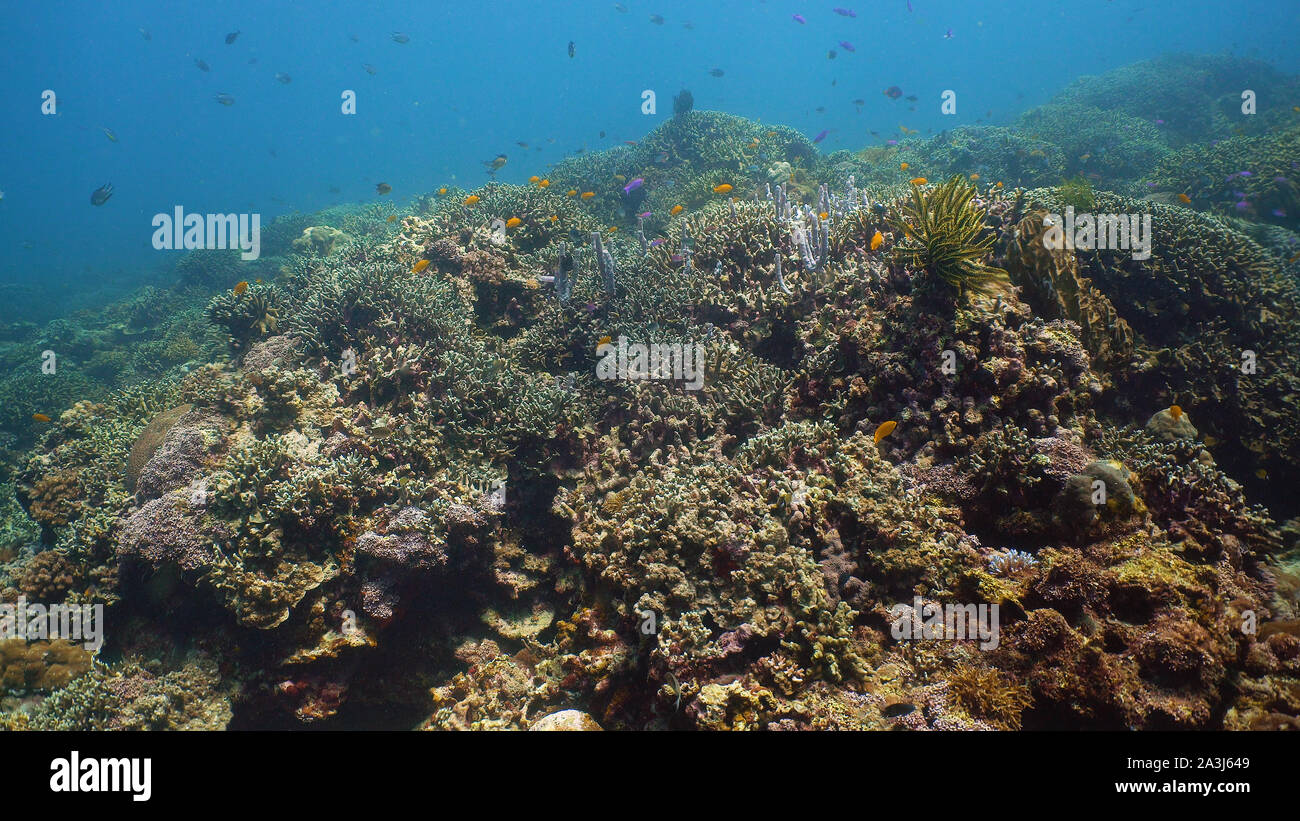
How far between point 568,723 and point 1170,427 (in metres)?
6.10

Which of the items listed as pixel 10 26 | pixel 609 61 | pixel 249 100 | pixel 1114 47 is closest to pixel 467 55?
pixel 609 61

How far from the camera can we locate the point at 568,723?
365 centimetres

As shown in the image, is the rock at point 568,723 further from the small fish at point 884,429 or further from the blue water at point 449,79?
the blue water at point 449,79

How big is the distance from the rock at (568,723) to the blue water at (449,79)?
66301mm

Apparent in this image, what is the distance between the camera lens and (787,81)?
123 meters

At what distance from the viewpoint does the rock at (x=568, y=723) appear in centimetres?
361

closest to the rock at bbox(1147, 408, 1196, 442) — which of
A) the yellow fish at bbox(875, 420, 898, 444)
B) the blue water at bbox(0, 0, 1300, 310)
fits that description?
the yellow fish at bbox(875, 420, 898, 444)

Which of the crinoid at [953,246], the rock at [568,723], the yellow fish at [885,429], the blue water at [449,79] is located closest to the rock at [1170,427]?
the crinoid at [953,246]

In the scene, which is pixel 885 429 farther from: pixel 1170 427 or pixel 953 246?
pixel 1170 427

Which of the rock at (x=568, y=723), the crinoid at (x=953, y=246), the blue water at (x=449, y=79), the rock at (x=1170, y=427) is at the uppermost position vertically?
the blue water at (x=449, y=79)

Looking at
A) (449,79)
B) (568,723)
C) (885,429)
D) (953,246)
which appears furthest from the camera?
(449,79)

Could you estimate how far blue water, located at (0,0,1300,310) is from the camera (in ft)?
265

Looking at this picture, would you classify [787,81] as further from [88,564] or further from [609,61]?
[88,564]

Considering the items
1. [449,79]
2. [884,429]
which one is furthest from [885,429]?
[449,79]
